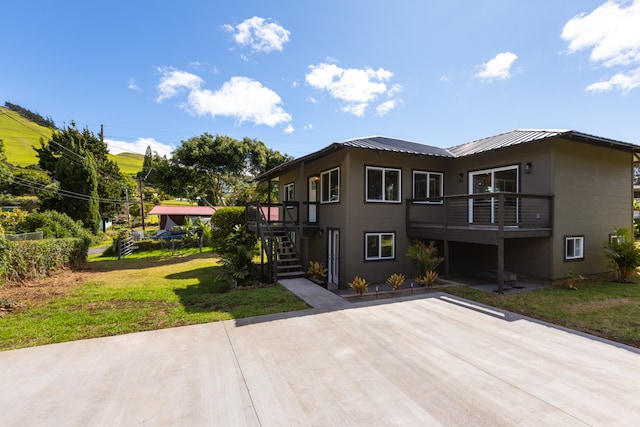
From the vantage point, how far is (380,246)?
11.2 meters

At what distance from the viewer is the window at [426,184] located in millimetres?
11906

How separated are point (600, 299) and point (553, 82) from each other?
941 cm

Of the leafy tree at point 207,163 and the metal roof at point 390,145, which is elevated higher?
the leafy tree at point 207,163

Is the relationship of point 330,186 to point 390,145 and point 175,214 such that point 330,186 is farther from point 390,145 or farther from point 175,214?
point 175,214

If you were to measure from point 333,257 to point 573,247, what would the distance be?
26.6 ft

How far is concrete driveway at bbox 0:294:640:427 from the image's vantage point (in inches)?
122

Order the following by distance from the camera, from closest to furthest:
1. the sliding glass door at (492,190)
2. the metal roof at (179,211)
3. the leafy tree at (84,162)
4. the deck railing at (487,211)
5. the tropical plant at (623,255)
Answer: the deck railing at (487,211), the tropical plant at (623,255), the sliding glass door at (492,190), the leafy tree at (84,162), the metal roof at (179,211)

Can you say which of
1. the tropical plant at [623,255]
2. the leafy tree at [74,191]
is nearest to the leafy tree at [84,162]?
the leafy tree at [74,191]

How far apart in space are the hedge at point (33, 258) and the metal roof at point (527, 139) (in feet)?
50.3

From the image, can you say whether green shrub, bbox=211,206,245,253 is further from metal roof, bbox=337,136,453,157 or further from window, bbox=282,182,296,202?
metal roof, bbox=337,136,453,157

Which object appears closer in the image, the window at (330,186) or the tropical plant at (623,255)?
the tropical plant at (623,255)

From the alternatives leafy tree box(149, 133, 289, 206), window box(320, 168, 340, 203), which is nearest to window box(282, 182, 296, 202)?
window box(320, 168, 340, 203)

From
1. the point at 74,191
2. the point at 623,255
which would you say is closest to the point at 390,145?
the point at 623,255

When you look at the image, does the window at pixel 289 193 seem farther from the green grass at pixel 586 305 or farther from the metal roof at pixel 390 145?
the green grass at pixel 586 305
